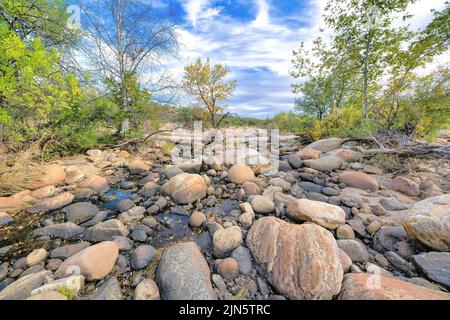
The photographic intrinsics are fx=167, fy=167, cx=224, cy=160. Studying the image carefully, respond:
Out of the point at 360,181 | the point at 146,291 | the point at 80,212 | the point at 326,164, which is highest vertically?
the point at 326,164

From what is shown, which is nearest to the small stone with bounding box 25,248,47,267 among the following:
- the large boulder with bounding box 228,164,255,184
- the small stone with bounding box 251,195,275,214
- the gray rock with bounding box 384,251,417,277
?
the small stone with bounding box 251,195,275,214

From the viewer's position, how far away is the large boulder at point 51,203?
2.78 m

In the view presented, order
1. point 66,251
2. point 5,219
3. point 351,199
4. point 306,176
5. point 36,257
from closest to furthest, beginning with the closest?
point 36,257, point 66,251, point 5,219, point 351,199, point 306,176

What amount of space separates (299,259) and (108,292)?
1.76 meters

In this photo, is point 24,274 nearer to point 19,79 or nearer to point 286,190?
point 19,79

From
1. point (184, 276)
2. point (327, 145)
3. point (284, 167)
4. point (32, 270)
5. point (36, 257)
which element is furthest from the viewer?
point (327, 145)

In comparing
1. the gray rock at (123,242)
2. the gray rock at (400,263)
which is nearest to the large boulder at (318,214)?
the gray rock at (400,263)

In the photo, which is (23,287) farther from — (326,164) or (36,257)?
(326,164)

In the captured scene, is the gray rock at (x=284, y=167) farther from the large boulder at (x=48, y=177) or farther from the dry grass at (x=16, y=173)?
the dry grass at (x=16, y=173)

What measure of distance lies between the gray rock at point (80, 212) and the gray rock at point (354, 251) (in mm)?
3638

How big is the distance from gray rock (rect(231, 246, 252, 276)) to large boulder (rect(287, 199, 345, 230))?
0.98 metres

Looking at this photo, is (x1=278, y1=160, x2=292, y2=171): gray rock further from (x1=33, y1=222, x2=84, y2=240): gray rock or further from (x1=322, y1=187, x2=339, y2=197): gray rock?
(x1=33, y1=222, x2=84, y2=240): gray rock

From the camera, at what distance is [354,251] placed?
6.22 ft

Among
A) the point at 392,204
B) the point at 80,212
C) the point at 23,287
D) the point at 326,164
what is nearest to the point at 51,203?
the point at 80,212
